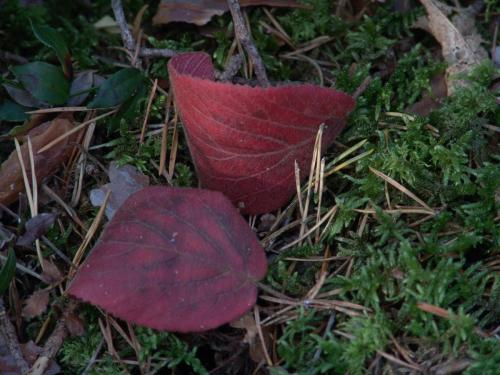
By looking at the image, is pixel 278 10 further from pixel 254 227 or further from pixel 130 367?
pixel 130 367

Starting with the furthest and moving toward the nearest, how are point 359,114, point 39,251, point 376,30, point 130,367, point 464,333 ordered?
point 376,30 < point 359,114 < point 39,251 < point 130,367 < point 464,333

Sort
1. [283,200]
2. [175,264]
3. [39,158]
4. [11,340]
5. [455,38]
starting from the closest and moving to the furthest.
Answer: [175,264], [11,340], [283,200], [39,158], [455,38]

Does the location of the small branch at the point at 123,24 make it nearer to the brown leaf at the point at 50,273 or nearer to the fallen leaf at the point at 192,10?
the fallen leaf at the point at 192,10

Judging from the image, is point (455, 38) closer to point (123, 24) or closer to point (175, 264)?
point (123, 24)

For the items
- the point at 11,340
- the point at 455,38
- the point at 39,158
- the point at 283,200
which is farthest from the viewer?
the point at 455,38

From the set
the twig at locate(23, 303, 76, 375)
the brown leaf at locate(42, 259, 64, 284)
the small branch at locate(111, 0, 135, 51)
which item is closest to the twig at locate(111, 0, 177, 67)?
the small branch at locate(111, 0, 135, 51)

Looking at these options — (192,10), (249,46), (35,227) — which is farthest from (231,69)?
(35,227)

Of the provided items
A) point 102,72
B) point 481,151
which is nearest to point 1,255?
point 102,72
